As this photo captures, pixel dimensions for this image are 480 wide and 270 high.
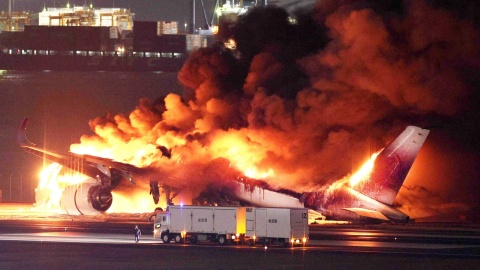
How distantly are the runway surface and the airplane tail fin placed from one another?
261 centimetres

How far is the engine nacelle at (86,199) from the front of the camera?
74750 mm

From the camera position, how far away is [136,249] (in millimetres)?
47375

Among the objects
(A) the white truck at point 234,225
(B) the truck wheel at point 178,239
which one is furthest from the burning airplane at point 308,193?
(B) the truck wheel at point 178,239

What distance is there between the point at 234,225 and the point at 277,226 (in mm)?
2480

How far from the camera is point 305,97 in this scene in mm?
67000

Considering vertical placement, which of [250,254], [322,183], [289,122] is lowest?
[250,254]

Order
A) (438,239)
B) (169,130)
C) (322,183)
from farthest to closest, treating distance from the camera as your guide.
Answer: (169,130) → (322,183) → (438,239)

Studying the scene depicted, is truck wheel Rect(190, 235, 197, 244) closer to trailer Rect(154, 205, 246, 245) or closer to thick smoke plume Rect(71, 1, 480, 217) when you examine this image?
trailer Rect(154, 205, 246, 245)

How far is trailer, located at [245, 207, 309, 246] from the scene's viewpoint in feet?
165

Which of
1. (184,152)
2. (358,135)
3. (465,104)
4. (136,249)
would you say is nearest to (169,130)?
(184,152)

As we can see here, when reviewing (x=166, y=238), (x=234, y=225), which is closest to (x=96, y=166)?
(x=166, y=238)

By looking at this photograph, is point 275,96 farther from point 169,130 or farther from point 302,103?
point 169,130

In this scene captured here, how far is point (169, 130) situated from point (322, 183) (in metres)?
14.7

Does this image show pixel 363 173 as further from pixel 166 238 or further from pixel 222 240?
pixel 166 238
